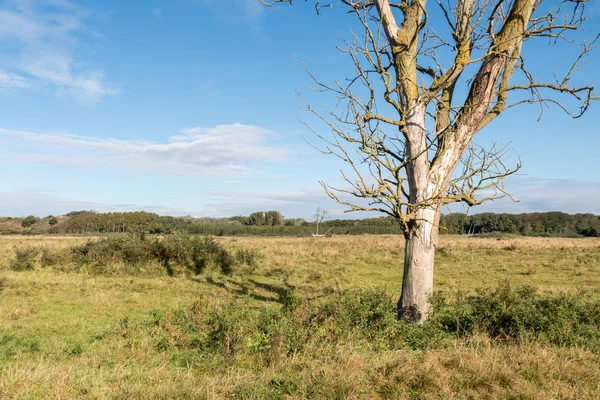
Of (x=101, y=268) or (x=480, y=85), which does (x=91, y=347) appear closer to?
(x=480, y=85)

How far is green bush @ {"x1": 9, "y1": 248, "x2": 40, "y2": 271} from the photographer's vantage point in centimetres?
1877

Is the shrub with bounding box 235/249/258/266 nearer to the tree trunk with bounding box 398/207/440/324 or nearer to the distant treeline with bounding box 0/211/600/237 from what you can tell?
the tree trunk with bounding box 398/207/440/324

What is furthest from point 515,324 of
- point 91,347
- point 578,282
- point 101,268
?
point 101,268

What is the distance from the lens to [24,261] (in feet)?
62.5

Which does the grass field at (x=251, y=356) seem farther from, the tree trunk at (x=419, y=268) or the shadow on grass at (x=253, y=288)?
the tree trunk at (x=419, y=268)

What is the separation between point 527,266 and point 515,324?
17944 mm

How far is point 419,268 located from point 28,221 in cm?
11499

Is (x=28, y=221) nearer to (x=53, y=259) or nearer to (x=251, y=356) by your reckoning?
(x=53, y=259)

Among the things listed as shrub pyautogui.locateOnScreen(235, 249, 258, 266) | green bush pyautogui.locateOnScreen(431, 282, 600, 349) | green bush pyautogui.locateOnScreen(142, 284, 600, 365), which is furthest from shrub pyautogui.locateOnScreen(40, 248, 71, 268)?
green bush pyautogui.locateOnScreen(431, 282, 600, 349)

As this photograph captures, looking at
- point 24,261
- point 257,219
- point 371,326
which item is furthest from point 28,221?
A: point 371,326

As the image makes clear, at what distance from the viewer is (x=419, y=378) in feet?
13.5

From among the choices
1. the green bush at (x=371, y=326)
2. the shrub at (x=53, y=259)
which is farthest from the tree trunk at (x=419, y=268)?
the shrub at (x=53, y=259)

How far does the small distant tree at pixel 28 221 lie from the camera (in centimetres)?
9822

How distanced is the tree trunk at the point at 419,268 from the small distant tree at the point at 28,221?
111334 mm
